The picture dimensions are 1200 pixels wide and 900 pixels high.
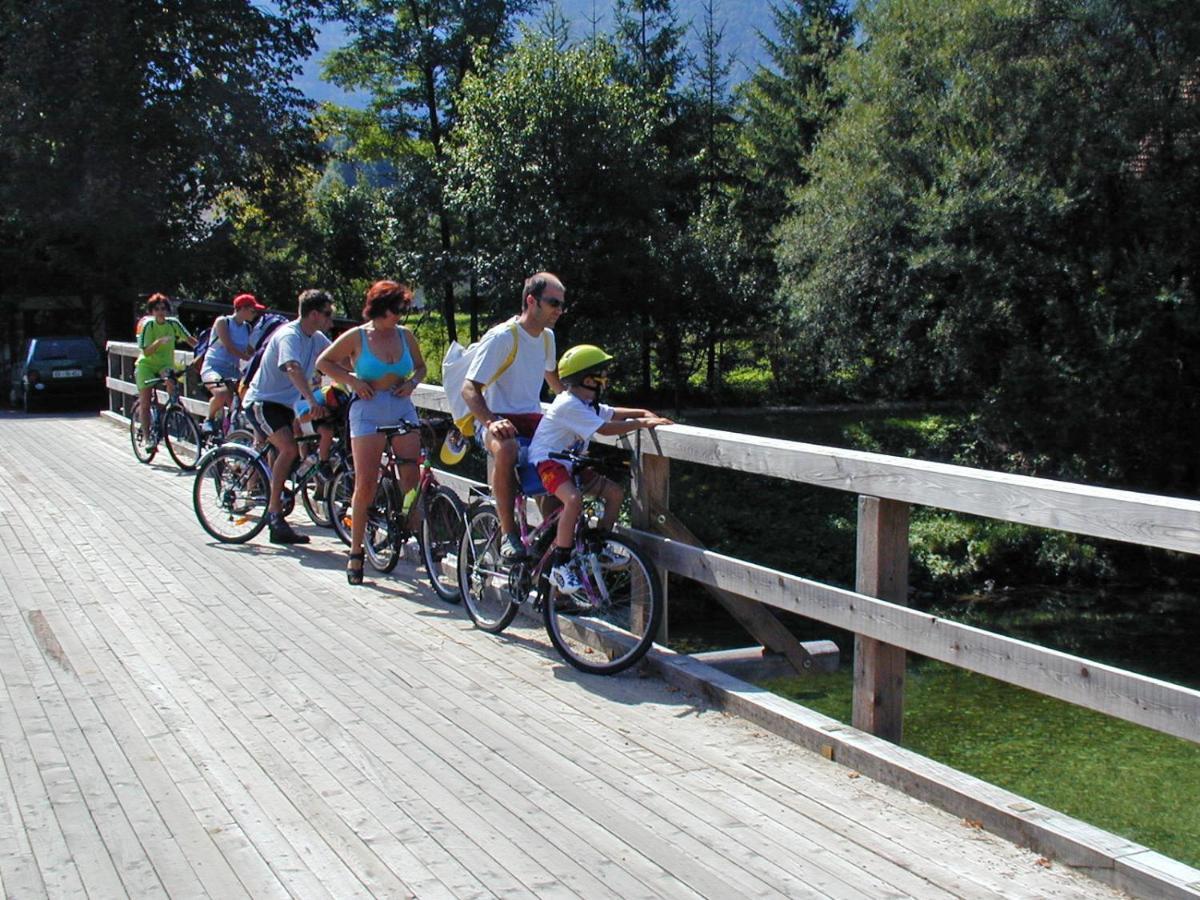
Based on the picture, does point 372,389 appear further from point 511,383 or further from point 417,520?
point 511,383

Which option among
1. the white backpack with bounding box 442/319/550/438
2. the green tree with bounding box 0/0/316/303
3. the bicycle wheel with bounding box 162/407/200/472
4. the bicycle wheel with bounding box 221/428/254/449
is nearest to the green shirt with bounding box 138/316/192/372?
the bicycle wheel with bounding box 162/407/200/472

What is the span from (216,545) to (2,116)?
24796 millimetres

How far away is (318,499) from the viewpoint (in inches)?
380

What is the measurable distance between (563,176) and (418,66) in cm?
1255

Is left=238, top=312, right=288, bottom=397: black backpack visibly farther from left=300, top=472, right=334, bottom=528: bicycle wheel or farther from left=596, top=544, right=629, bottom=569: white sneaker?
left=596, top=544, right=629, bottom=569: white sneaker

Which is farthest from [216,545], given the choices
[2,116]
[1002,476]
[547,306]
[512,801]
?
[2,116]

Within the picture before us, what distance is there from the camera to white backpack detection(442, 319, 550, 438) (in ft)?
22.1

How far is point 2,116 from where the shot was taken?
30375mm

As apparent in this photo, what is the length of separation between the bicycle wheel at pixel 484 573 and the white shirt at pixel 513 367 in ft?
1.83

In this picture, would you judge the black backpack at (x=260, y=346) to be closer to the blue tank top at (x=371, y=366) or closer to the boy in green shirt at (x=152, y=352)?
the blue tank top at (x=371, y=366)

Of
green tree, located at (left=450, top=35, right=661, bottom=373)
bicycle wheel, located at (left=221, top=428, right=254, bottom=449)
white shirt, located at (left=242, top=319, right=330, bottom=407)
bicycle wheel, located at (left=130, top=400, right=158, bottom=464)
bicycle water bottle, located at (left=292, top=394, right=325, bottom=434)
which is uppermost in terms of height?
green tree, located at (left=450, top=35, right=661, bottom=373)

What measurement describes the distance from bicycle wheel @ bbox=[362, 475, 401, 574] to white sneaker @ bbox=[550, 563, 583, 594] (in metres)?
2.28

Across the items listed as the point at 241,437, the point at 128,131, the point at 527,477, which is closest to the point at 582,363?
the point at 527,477

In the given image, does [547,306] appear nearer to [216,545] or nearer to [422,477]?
[422,477]
